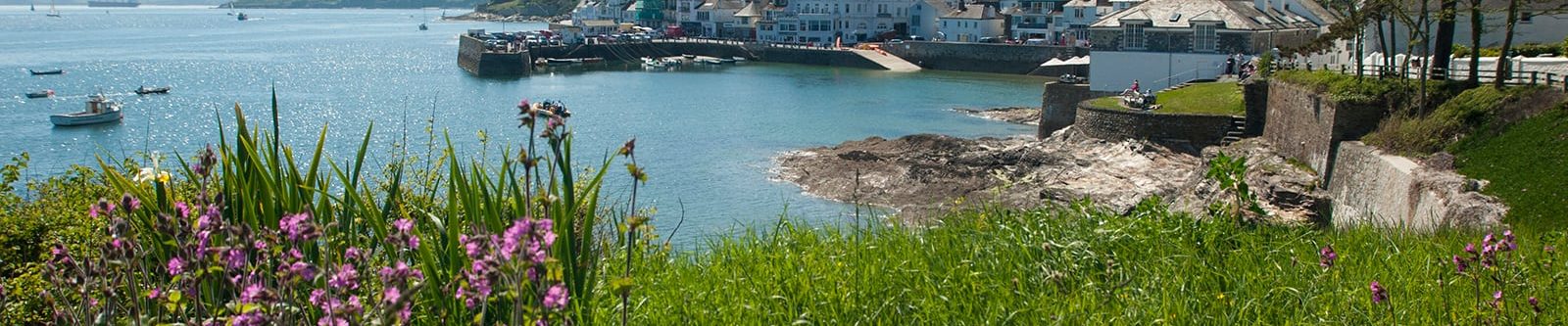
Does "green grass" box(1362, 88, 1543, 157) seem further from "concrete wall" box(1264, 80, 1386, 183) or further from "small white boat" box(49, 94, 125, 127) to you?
"small white boat" box(49, 94, 125, 127)

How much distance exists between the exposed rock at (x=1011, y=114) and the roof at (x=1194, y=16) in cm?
379

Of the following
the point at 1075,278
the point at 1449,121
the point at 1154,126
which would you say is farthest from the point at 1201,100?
the point at 1075,278

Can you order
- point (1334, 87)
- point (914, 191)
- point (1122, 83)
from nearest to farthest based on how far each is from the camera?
point (1334, 87) → point (914, 191) → point (1122, 83)

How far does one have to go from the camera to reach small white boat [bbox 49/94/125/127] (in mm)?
40594

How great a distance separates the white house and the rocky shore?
5264 cm

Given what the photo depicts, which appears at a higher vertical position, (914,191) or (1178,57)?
(1178,57)

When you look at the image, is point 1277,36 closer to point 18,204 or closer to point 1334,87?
point 1334,87

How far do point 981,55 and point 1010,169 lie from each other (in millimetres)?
45101

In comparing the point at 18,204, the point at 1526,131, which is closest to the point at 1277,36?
the point at 1526,131

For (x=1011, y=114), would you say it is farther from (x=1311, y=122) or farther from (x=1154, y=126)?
(x=1311, y=122)

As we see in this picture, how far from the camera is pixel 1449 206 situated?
15328 millimetres

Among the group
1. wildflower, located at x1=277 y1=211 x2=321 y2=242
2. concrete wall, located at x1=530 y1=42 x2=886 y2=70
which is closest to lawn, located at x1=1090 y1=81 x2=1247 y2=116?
wildflower, located at x1=277 y1=211 x2=321 y2=242

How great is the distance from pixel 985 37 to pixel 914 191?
5965 centimetres

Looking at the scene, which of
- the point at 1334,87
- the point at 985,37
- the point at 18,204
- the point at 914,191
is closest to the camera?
the point at 18,204
